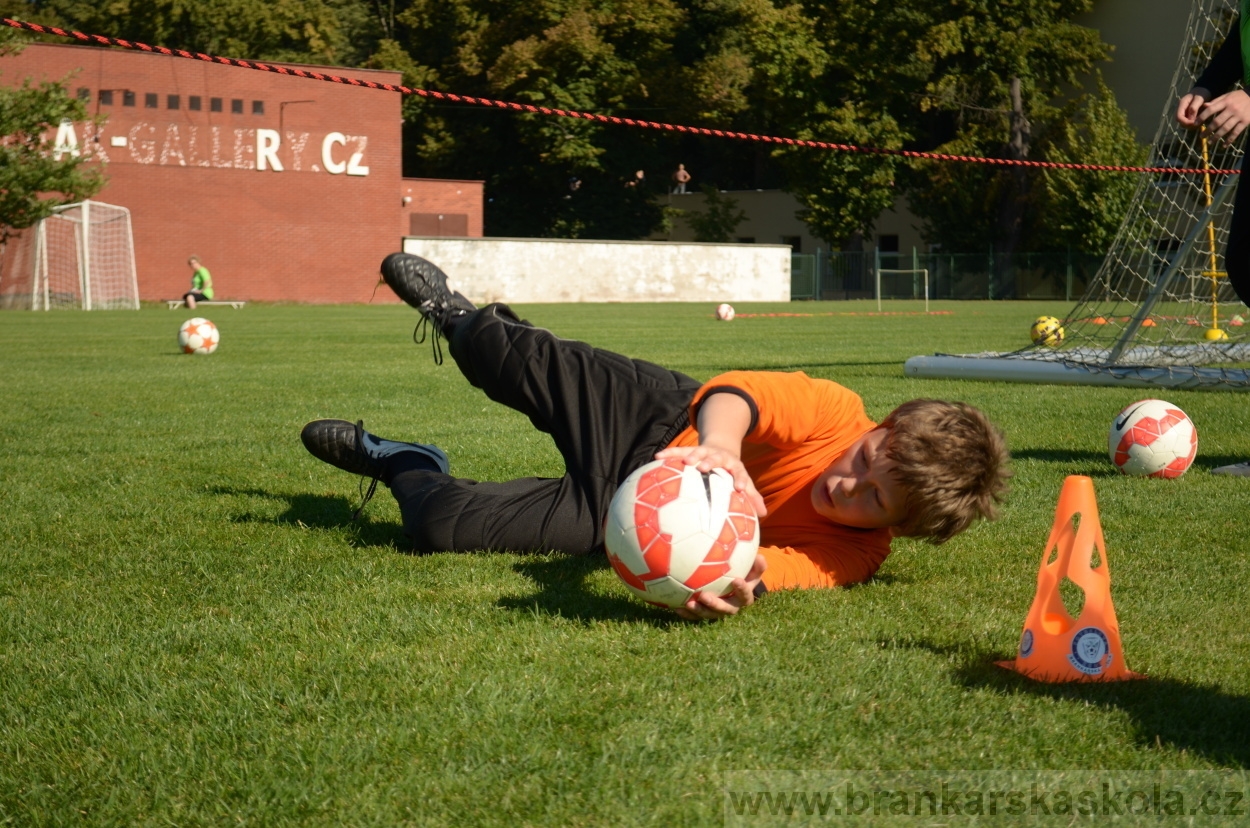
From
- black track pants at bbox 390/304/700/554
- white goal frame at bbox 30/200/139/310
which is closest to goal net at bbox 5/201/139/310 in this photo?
white goal frame at bbox 30/200/139/310

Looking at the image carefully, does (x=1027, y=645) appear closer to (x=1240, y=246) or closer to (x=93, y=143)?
(x=1240, y=246)

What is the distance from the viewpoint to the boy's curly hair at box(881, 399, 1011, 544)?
343 centimetres

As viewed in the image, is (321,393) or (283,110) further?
(283,110)

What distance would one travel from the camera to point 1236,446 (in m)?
7.48

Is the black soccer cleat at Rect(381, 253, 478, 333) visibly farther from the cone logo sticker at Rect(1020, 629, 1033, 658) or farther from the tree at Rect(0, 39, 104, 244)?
the tree at Rect(0, 39, 104, 244)

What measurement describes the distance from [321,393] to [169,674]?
7611 millimetres

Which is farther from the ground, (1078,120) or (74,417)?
(1078,120)

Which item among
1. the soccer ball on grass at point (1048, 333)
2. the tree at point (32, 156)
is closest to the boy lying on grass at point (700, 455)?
the soccer ball on grass at point (1048, 333)

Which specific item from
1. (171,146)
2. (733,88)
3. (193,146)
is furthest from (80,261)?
(733,88)

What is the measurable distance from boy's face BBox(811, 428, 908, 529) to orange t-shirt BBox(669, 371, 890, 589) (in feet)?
0.48

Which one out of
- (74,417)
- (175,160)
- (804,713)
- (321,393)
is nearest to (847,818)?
(804,713)

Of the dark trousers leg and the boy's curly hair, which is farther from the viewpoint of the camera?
the dark trousers leg

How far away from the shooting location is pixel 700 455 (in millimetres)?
3240

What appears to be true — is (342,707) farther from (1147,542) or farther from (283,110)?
(283,110)
